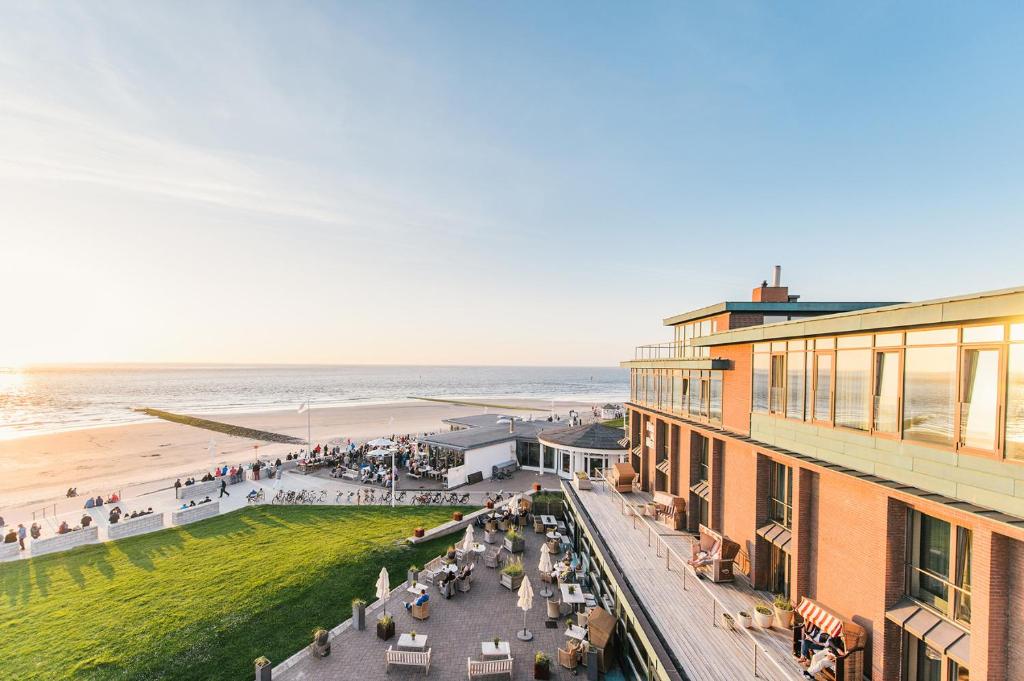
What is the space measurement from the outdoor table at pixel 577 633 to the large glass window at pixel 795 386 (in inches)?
354

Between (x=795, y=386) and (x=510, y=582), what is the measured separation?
12.6 metres

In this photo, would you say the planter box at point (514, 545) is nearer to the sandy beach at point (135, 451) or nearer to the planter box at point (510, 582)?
the planter box at point (510, 582)

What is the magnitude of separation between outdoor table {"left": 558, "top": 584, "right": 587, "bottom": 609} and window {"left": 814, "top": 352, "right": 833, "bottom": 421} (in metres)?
9.88

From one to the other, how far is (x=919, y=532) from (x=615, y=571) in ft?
26.3

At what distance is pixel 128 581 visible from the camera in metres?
18.7

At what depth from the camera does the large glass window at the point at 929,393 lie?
7.94 metres

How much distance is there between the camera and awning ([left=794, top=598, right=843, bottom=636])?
9859 mm

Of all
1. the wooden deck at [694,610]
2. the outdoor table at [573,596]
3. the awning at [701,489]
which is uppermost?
the awning at [701,489]

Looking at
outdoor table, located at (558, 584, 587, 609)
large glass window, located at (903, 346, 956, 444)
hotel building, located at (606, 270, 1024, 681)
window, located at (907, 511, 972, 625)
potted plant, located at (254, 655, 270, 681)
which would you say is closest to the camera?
hotel building, located at (606, 270, 1024, 681)

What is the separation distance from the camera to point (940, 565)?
27.3 ft

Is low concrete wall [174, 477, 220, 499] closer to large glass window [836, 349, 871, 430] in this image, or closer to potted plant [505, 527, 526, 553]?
potted plant [505, 527, 526, 553]

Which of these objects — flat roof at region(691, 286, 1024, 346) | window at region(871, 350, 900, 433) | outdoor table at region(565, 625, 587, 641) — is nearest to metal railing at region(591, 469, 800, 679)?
outdoor table at region(565, 625, 587, 641)

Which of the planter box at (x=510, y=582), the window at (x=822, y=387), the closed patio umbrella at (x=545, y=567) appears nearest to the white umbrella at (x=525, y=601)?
the closed patio umbrella at (x=545, y=567)

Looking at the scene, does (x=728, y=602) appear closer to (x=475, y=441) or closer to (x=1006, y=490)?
(x=1006, y=490)
